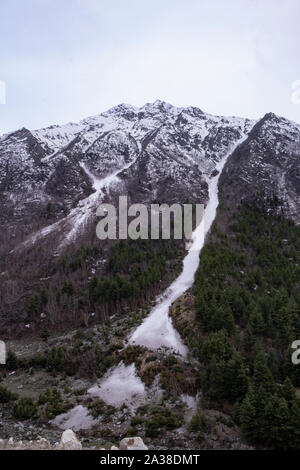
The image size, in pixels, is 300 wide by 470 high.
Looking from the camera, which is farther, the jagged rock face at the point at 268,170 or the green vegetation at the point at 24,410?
the jagged rock face at the point at 268,170

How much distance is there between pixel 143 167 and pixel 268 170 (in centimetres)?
5911

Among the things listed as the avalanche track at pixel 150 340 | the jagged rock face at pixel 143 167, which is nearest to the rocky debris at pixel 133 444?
the avalanche track at pixel 150 340

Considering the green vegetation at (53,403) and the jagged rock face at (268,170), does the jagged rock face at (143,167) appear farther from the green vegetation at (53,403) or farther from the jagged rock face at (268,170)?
the green vegetation at (53,403)

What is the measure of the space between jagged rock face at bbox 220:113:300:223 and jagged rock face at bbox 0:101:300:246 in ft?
1.37

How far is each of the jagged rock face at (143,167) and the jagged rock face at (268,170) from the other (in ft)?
1.37

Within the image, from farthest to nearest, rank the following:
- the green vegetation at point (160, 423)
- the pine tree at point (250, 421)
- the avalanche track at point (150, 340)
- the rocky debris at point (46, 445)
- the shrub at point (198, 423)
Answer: the avalanche track at point (150, 340) → the green vegetation at point (160, 423) → the shrub at point (198, 423) → the pine tree at point (250, 421) → the rocky debris at point (46, 445)

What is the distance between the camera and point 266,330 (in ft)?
118

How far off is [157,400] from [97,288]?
31007 mm

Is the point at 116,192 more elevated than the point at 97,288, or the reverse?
the point at 116,192

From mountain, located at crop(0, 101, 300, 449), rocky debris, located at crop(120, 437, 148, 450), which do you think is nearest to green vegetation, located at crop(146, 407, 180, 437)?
mountain, located at crop(0, 101, 300, 449)

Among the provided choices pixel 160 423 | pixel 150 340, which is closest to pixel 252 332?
pixel 150 340

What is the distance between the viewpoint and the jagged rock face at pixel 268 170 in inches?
4476

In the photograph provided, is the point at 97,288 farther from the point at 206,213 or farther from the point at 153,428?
the point at 206,213

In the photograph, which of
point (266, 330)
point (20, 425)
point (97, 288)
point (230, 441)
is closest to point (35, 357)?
point (20, 425)
